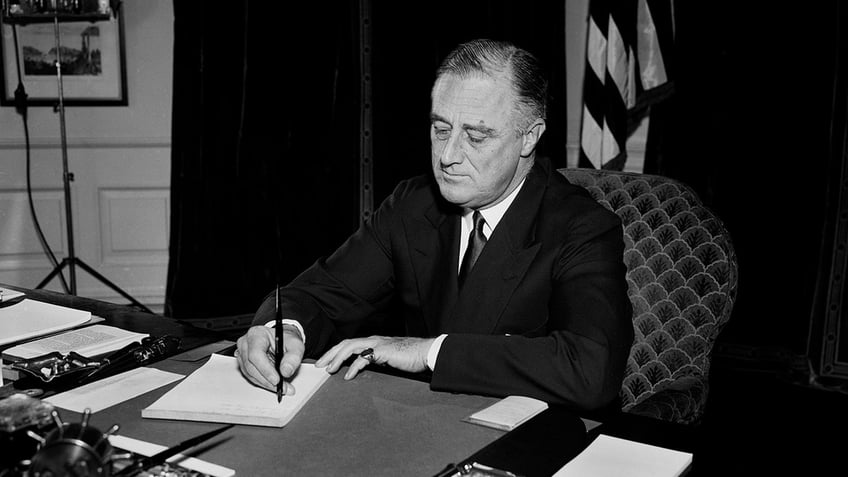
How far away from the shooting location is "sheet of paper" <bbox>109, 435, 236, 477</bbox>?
43.5 inches

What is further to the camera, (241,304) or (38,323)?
(241,304)

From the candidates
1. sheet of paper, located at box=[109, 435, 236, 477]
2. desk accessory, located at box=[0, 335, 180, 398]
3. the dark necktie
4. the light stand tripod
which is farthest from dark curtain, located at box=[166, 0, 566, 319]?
sheet of paper, located at box=[109, 435, 236, 477]

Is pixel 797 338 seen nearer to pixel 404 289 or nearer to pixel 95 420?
pixel 404 289

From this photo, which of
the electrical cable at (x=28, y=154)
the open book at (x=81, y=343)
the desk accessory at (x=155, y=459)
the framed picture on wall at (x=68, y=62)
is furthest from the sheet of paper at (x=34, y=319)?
the framed picture on wall at (x=68, y=62)

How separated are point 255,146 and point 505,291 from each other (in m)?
2.84

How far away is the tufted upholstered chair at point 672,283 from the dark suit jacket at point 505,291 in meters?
0.12

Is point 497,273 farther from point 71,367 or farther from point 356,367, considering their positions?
point 71,367

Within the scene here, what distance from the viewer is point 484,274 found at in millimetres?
1938

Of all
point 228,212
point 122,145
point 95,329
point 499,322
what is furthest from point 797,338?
point 122,145

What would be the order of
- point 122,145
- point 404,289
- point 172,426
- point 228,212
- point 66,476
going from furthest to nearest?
point 122,145 < point 228,212 < point 404,289 < point 172,426 < point 66,476

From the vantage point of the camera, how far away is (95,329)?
1805 millimetres

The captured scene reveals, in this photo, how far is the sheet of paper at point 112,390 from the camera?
1.37m

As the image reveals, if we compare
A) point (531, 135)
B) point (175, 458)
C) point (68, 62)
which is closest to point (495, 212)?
point (531, 135)

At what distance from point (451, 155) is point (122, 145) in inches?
138
